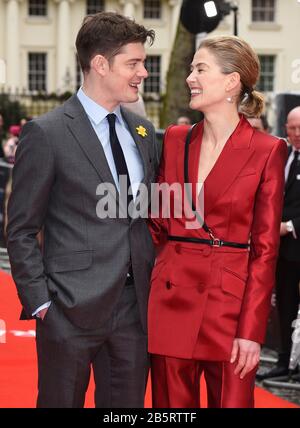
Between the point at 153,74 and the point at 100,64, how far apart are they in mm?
46313

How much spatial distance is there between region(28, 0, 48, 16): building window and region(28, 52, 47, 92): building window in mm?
2403

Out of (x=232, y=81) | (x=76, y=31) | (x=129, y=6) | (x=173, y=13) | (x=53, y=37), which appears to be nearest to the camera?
(x=232, y=81)

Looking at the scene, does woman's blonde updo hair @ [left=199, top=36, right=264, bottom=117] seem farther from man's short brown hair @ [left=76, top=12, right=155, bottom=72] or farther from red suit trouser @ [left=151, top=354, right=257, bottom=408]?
red suit trouser @ [left=151, top=354, right=257, bottom=408]

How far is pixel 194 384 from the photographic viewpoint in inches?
136

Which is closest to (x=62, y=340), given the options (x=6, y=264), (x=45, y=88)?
(x=6, y=264)

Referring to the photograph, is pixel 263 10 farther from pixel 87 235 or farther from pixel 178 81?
pixel 87 235

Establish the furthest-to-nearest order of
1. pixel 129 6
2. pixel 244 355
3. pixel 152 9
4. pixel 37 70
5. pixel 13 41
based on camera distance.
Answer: pixel 152 9 → pixel 129 6 → pixel 37 70 → pixel 13 41 → pixel 244 355

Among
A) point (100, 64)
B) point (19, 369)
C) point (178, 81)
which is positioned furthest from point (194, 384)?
point (178, 81)

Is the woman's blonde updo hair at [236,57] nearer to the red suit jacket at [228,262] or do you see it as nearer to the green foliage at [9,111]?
the red suit jacket at [228,262]

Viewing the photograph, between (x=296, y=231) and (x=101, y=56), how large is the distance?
118 inches

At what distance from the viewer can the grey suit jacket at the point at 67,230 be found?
11.1 feet

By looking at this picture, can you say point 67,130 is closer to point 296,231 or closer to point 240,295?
point 240,295

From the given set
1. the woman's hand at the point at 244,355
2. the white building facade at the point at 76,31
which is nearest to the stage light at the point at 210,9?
the woman's hand at the point at 244,355

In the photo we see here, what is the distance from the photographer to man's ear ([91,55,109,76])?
350 centimetres
